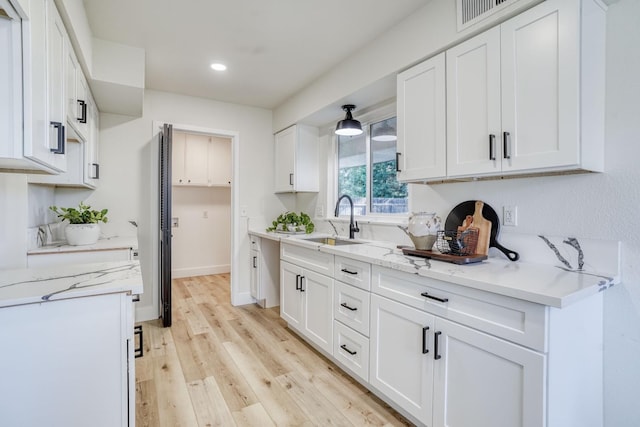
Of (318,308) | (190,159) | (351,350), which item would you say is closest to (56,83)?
(318,308)

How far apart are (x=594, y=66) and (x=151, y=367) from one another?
3181 millimetres

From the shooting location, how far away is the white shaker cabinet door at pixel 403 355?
1.56m

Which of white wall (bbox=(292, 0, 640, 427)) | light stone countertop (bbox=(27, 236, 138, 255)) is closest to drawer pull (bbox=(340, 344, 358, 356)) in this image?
white wall (bbox=(292, 0, 640, 427))

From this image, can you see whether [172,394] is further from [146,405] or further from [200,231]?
[200,231]

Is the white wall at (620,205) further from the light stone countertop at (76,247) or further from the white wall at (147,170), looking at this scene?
the white wall at (147,170)

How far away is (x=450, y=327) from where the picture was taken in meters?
1.46

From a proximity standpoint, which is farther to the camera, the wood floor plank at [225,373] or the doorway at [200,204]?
the doorway at [200,204]

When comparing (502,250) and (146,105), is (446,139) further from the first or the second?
(146,105)

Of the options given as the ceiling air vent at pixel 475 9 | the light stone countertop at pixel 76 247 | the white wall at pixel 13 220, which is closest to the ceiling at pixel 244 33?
the ceiling air vent at pixel 475 9

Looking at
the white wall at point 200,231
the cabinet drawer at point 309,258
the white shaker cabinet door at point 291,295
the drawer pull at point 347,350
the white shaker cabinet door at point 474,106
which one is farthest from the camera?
the white wall at point 200,231

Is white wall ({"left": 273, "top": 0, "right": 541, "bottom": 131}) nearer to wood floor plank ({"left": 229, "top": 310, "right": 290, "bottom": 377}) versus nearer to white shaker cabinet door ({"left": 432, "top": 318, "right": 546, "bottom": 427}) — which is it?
white shaker cabinet door ({"left": 432, "top": 318, "right": 546, "bottom": 427})

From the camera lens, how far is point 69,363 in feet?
3.77

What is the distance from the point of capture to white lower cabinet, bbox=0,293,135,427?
1.08 m

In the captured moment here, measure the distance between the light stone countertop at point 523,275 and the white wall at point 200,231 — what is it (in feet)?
13.3
